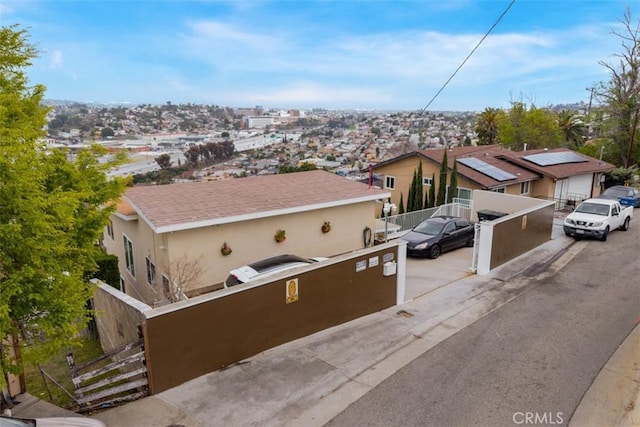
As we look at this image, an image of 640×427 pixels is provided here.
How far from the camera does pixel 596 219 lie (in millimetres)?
17359

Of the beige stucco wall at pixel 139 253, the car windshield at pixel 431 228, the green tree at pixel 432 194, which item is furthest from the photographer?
the green tree at pixel 432 194

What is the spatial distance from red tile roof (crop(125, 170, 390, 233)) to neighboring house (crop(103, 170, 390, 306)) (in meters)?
0.03

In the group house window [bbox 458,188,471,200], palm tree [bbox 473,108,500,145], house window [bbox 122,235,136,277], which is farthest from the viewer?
palm tree [bbox 473,108,500,145]

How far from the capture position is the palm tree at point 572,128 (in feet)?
161

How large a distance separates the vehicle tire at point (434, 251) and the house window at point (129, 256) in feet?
32.8

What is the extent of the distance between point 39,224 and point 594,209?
1958 centimetres

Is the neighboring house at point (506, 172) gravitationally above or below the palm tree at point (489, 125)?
below

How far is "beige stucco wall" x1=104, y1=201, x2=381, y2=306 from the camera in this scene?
38.0ft

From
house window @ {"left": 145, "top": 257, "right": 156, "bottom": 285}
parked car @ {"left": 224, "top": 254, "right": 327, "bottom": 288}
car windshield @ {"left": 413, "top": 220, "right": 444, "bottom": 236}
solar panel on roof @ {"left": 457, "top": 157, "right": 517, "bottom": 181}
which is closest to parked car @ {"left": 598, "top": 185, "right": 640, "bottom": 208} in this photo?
solar panel on roof @ {"left": 457, "top": 157, "right": 517, "bottom": 181}

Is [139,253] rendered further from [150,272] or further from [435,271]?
[435,271]

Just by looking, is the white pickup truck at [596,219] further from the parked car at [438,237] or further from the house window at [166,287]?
the house window at [166,287]

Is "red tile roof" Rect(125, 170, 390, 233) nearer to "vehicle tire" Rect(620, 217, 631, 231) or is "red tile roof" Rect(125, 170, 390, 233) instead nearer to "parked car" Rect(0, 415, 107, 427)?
"parked car" Rect(0, 415, 107, 427)

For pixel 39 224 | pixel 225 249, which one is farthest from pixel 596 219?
pixel 39 224

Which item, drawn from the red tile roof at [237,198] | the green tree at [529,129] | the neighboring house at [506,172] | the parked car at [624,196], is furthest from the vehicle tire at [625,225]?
the green tree at [529,129]
